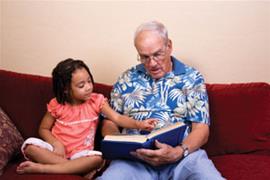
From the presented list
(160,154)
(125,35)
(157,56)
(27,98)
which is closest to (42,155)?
(27,98)

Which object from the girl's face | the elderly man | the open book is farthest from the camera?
the girl's face

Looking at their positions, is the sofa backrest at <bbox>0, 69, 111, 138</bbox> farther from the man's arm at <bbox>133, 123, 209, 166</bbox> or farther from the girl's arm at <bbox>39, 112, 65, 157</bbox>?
the man's arm at <bbox>133, 123, 209, 166</bbox>

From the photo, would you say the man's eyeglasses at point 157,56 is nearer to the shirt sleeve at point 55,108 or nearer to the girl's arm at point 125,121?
the girl's arm at point 125,121

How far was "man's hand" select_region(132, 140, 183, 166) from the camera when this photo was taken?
1.56 metres

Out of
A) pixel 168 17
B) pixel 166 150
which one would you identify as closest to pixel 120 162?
pixel 166 150

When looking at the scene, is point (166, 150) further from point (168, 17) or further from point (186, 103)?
point (168, 17)

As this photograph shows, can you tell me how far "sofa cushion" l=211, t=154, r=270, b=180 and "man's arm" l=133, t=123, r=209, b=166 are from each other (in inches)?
6.6

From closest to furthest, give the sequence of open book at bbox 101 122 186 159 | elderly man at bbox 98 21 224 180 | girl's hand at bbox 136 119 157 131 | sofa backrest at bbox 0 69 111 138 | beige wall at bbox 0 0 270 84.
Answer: open book at bbox 101 122 186 159 → elderly man at bbox 98 21 224 180 → girl's hand at bbox 136 119 157 131 → sofa backrest at bbox 0 69 111 138 → beige wall at bbox 0 0 270 84

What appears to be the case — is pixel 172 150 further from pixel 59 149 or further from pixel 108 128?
pixel 59 149

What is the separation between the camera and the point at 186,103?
6.10ft

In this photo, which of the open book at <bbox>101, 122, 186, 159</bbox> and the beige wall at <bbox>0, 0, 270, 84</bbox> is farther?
the beige wall at <bbox>0, 0, 270, 84</bbox>

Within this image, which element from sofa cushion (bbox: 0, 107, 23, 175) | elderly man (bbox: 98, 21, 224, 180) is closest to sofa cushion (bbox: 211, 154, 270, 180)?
elderly man (bbox: 98, 21, 224, 180)

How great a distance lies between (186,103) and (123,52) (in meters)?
0.68

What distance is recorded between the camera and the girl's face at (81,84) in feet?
6.18
